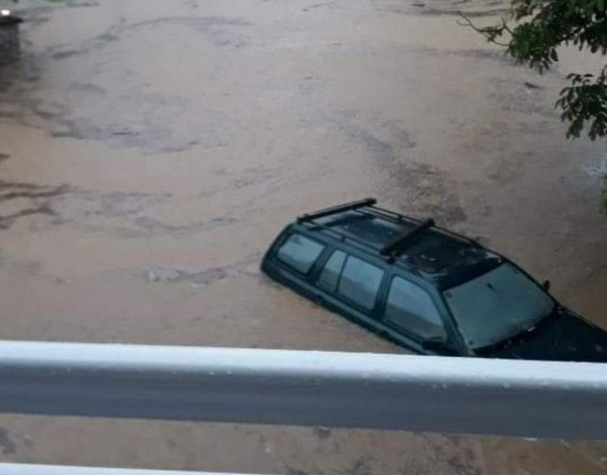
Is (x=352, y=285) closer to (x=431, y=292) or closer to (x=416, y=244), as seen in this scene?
(x=416, y=244)

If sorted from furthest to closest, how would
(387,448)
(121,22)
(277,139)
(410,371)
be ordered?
1. (121,22)
2. (277,139)
3. (387,448)
4. (410,371)

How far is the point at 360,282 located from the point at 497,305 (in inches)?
47.0

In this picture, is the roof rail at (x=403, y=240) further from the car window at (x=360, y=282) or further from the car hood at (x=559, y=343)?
the car hood at (x=559, y=343)

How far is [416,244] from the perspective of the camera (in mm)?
8195

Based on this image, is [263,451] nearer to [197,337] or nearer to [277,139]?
[197,337]

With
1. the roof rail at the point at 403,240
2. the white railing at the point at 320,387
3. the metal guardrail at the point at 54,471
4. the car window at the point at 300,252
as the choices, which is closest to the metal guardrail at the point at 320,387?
the white railing at the point at 320,387

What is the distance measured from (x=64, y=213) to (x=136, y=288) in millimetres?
2145

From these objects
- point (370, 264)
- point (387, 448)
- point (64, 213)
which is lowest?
point (64, 213)

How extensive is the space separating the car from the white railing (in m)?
6.04

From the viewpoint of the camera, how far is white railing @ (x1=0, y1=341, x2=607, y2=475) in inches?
35.4

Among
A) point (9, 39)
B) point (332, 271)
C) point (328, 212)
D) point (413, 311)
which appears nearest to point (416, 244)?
point (332, 271)

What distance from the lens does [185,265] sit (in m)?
10.1

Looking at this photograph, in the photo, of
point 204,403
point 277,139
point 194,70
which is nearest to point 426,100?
point 277,139

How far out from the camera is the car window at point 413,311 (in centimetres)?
729
